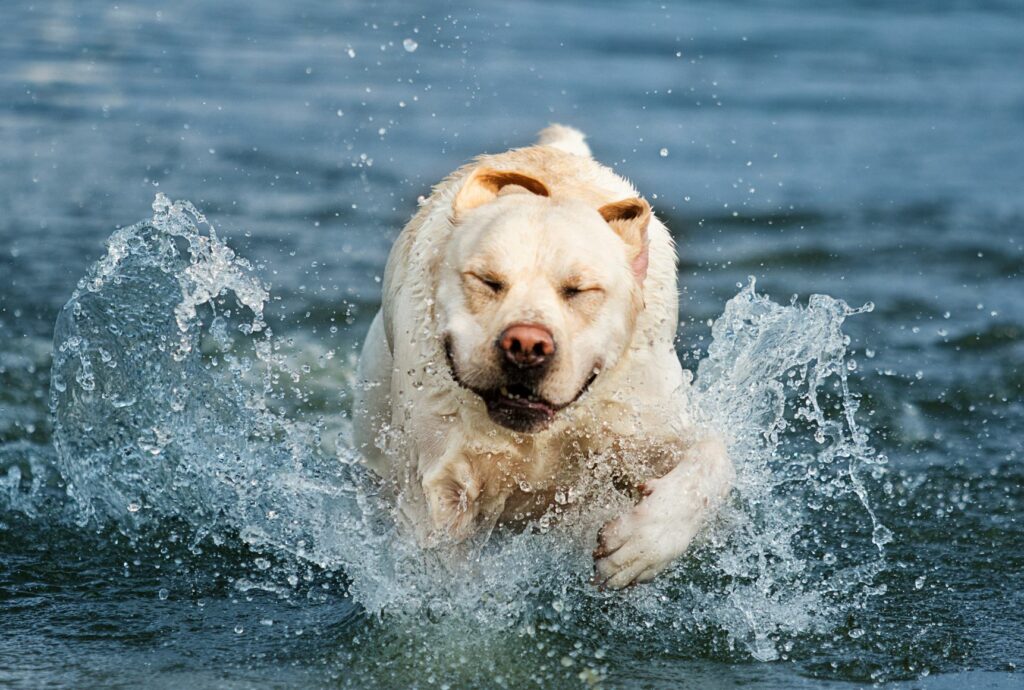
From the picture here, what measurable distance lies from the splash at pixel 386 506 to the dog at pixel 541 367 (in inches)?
8.7

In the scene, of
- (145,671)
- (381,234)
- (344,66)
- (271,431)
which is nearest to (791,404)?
(271,431)

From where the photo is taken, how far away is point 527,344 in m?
4.23

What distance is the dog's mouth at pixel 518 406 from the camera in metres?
4.45

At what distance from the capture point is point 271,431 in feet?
22.2

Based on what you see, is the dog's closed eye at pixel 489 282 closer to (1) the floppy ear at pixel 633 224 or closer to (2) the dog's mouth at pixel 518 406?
(2) the dog's mouth at pixel 518 406

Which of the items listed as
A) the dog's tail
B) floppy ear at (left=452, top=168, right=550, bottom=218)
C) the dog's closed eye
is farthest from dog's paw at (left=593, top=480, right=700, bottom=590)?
the dog's tail

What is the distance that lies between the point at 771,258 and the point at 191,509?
6.13 metres

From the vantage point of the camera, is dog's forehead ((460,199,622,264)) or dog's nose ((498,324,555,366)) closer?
dog's nose ((498,324,555,366))

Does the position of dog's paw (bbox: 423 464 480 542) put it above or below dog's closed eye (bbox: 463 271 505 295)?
below

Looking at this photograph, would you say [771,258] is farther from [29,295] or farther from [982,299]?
[29,295]

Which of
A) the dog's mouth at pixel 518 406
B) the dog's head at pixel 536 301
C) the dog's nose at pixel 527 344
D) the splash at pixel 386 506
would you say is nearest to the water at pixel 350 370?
the splash at pixel 386 506

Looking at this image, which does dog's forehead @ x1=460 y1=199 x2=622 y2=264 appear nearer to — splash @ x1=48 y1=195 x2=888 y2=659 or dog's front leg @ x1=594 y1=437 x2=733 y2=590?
dog's front leg @ x1=594 y1=437 x2=733 y2=590

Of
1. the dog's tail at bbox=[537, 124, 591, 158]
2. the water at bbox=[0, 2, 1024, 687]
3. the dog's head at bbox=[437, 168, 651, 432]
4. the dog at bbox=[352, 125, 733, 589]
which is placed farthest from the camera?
the dog's tail at bbox=[537, 124, 591, 158]

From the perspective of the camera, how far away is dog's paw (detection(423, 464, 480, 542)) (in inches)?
194
